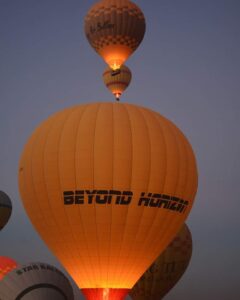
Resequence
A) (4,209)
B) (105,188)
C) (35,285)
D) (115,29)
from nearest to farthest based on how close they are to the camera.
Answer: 1. (105,188)
2. (35,285)
3. (115,29)
4. (4,209)

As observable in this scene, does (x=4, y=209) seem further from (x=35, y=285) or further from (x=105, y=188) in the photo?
(x=105, y=188)

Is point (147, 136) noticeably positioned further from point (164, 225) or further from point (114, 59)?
point (114, 59)

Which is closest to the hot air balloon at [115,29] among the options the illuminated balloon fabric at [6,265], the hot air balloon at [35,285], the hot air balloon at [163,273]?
the hot air balloon at [163,273]

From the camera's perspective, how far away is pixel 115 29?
2859cm

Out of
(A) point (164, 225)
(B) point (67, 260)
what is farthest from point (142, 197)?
(B) point (67, 260)

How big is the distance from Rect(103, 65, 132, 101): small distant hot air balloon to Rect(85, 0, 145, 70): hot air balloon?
11.1 ft

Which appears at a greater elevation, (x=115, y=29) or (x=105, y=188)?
(x=115, y=29)

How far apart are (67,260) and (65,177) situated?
117 inches

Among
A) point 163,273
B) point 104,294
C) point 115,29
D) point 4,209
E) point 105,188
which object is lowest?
point 104,294

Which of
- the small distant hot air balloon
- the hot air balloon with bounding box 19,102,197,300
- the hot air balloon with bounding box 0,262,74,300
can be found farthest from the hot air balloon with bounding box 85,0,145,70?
the hot air balloon with bounding box 0,262,74,300

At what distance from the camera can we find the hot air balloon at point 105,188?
1959 centimetres

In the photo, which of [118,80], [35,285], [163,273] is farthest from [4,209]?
[35,285]

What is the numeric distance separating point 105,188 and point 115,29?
11.3m

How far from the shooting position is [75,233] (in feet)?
65.7
